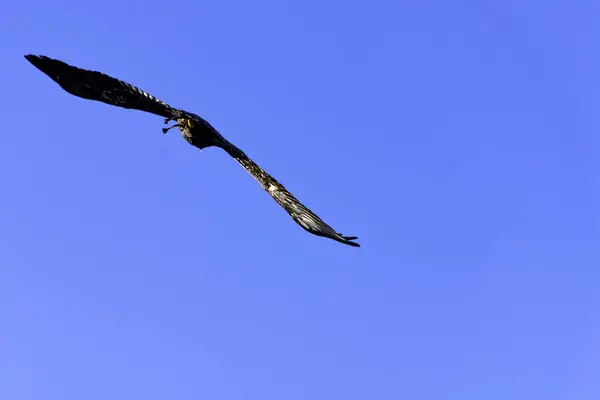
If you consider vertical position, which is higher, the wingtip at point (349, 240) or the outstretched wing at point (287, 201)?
the outstretched wing at point (287, 201)

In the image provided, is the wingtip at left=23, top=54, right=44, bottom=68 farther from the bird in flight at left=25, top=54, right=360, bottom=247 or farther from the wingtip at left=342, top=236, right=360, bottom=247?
the wingtip at left=342, top=236, right=360, bottom=247

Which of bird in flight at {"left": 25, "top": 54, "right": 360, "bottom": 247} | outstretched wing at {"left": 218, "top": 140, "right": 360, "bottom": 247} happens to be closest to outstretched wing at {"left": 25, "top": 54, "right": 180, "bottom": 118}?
bird in flight at {"left": 25, "top": 54, "right": 360, "bottom": 247}

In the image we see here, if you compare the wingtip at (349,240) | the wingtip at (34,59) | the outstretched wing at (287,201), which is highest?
the wingtip at (34,59)

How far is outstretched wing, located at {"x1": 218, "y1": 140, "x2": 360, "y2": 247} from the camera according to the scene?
19.5m

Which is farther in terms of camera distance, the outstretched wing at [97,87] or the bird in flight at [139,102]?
the outstretched wing at [97,87]

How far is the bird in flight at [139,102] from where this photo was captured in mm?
22797

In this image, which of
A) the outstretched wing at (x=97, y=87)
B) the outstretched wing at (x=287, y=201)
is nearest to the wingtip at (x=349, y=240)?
the outstretched wing at (x=287, y=201)

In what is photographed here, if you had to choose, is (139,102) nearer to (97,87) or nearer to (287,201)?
(97,87)

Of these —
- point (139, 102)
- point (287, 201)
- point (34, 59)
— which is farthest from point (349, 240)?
point (34, 59)

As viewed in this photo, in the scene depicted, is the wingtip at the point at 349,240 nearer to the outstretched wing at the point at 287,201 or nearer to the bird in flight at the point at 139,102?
the outstretched wing at the point at 287,201

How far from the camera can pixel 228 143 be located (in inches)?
955

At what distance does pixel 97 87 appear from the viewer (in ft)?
76.9

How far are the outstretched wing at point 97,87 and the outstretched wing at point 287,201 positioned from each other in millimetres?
2319

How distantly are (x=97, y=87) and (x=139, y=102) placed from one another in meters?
1.33
